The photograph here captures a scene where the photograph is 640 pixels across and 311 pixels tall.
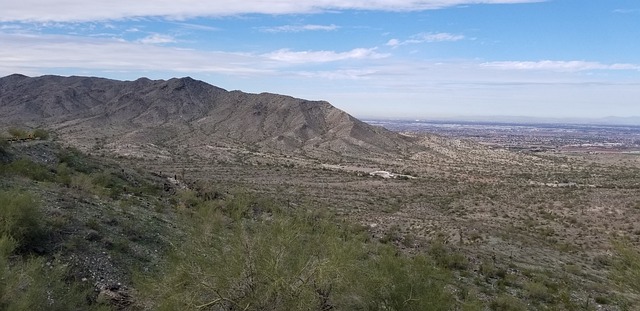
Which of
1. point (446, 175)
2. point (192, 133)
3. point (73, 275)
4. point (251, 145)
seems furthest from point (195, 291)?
point (192, 133)

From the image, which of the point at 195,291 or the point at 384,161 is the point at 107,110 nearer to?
the point at 384,161

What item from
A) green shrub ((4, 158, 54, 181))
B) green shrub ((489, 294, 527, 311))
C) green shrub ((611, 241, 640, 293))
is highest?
green shrub ((4, 158, 54, 181))

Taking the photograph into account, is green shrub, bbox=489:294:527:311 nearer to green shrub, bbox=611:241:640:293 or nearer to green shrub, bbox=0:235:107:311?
green shrub, bbox=611:241:640:293

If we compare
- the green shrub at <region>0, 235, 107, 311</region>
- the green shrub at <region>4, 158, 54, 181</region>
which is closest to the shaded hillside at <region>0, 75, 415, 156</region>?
the green shrub at <region>4, 158, 54, 181</region>

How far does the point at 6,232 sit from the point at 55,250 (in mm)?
1594

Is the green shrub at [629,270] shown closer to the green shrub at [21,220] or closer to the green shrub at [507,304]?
the green shrub at [507,304]

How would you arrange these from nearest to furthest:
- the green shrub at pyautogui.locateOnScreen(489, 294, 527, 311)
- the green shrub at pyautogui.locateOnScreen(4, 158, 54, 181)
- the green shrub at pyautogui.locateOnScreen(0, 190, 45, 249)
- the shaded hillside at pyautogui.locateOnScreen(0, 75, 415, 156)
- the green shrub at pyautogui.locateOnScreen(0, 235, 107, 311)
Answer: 1. the green shrub at pyautogui.locateOnScreen(0, 235, 107, 311)
2. the green shrub at pyautogui.locateOnScreen(0, 190, 45, 249)
3. the green shrub at pyautogui.locateOnScreen(489, 294, 527, 311)
4. the green shrub at pyautogui.locateOnScreen(4, 158, 54, 181)
5. the shaded hillside at pyautogui.locateOnScreen(0, 75, 415, 156)

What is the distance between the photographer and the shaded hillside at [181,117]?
314 ft

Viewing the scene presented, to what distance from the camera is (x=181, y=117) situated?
119 meters

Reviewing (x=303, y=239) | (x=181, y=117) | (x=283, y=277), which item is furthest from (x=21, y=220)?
(x=181, y=117)

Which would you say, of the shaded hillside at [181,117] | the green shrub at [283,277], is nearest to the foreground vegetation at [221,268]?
the green shrub at [283,277]

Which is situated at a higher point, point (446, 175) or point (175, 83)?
point (175, 83)

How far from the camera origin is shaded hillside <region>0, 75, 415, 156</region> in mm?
95750

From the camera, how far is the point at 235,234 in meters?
10.9
